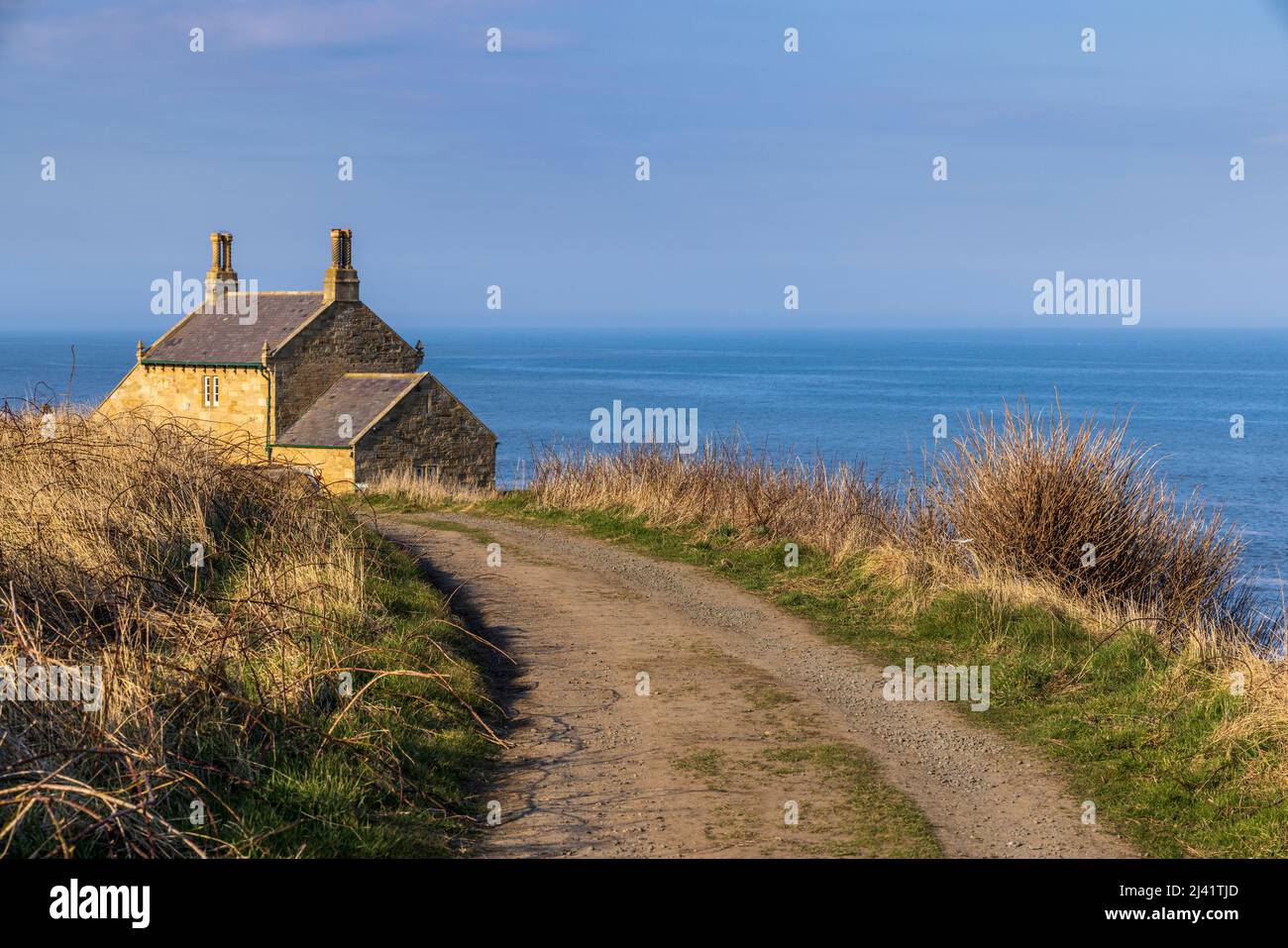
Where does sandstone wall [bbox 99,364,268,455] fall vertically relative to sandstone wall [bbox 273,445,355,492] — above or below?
above

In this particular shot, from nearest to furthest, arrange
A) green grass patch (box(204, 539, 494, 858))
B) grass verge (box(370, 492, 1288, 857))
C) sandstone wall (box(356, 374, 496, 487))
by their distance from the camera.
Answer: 1. green grass patch (box(204, 539, 494, 858))
2. grass verge (box(370, 492, 1288, 857))
3. sandstone wall (box(356, 374, 496, 487))

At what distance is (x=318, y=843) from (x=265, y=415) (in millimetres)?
38249

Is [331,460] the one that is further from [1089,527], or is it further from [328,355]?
[1089,527]

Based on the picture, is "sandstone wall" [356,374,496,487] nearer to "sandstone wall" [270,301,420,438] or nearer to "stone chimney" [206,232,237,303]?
"sandstone wall" [270,301,420,438]

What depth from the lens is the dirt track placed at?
7.50 metres

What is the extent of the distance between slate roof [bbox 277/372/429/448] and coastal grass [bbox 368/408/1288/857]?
18.0 meters

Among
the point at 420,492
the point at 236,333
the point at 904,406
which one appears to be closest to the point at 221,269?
the point at 236,333

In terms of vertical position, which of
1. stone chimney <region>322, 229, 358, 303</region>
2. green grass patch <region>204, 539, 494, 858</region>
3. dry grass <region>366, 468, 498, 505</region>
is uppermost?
stone chimney <region>322, 229, 358, 303</region>

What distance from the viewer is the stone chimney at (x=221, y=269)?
161ft

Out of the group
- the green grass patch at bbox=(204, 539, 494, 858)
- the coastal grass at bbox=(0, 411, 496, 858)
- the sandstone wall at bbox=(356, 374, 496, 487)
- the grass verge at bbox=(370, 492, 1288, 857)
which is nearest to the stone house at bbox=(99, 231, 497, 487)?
the sandstone wall at bbox=(356, 374, 496, 487)

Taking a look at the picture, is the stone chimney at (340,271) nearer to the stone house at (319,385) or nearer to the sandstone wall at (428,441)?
the stone house at (319,385)

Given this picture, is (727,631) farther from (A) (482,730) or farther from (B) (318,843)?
(B) (318,843)
